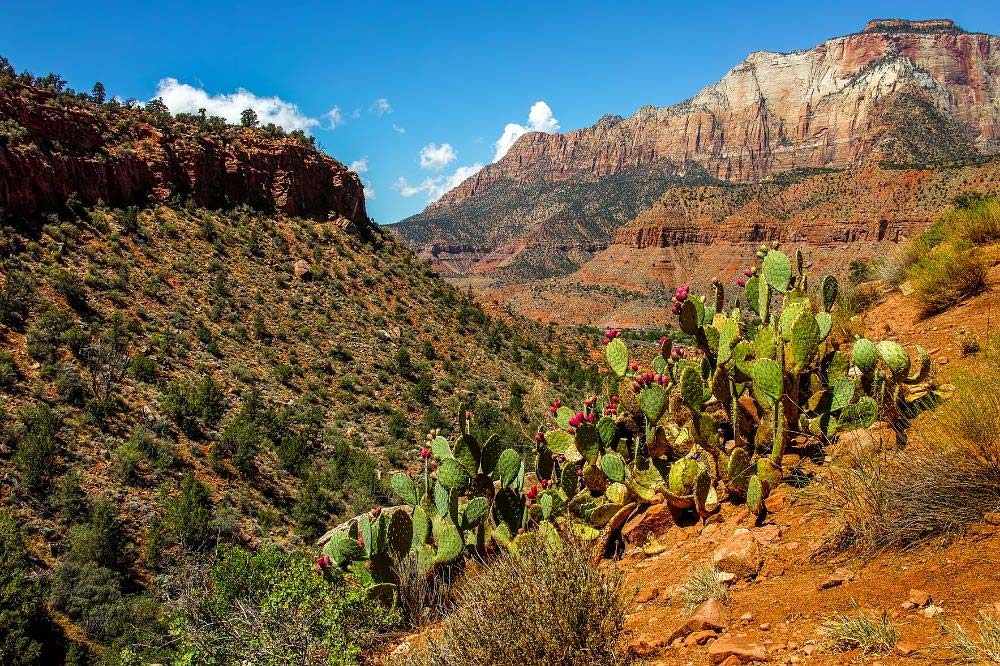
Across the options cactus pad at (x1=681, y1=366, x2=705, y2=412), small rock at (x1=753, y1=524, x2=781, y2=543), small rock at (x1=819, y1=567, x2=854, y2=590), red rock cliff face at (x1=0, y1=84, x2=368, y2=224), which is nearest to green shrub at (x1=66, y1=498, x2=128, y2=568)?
cactus pad at (x1=681, y1=366, x2=705, y2=412)

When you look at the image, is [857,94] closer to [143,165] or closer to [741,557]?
[143,165]

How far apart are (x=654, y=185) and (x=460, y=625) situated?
17596cm

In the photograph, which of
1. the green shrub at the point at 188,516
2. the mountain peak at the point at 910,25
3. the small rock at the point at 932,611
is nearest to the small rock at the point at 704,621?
the small rock at the point at 932,611

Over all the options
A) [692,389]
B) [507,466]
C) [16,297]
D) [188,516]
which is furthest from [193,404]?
[692,389]

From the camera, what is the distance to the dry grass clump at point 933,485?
327 centimetres

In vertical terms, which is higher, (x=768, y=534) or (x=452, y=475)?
(x=452, y=475)

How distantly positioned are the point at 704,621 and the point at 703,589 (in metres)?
0.39

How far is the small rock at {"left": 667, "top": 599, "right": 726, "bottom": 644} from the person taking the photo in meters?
3.39

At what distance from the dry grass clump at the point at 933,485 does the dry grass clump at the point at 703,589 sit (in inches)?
32.6

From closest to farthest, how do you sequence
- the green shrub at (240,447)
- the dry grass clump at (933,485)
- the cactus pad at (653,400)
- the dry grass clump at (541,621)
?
the dry grass clump at (933,485) < the dry grass clump at (541,621) < the cactus pad at (653,400) < the green shrub at (240,447)

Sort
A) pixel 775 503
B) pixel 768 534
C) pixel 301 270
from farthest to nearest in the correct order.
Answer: pixel 301 270
pixel 775 503
pixel 768 534

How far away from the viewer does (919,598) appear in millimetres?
2824

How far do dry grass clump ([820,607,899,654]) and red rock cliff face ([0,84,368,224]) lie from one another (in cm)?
2875

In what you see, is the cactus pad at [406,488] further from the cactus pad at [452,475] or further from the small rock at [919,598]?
the small rock at [919,598]
